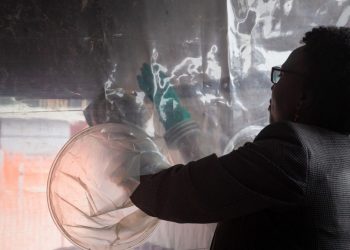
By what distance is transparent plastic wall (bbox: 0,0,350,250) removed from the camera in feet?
3.40

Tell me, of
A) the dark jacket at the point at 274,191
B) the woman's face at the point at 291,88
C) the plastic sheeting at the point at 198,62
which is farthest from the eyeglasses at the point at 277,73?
the plastic sheeting at the point at 198,62

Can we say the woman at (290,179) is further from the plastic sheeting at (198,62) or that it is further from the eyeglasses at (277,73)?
the plastic sheeting at (198,62)

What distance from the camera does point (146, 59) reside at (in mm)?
1129

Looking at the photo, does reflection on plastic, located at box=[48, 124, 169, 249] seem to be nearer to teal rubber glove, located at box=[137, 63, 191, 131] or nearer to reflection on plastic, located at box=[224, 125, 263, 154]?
teal rubber glove, located at box=[137, 63, 191, 131]

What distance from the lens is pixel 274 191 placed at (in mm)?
704

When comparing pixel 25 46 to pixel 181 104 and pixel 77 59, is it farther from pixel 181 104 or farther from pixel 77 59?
pixel 181 104

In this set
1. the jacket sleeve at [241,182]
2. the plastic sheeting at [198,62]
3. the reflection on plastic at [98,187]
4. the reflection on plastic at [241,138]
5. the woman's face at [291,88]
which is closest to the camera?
the jacket sleeve at [241,182]

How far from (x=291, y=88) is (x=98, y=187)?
0.48 metres

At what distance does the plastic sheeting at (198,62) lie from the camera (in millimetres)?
1104

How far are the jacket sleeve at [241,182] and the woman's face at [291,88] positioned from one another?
13 centimetres

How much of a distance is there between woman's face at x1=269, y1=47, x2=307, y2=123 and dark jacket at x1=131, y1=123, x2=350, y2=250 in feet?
0.31

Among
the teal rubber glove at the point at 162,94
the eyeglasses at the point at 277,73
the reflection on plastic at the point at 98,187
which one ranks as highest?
the eyeglasses at the point at 277,73

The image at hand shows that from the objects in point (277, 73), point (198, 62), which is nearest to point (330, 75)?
point (277, 73)

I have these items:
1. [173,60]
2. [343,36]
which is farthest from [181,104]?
[343,36]
